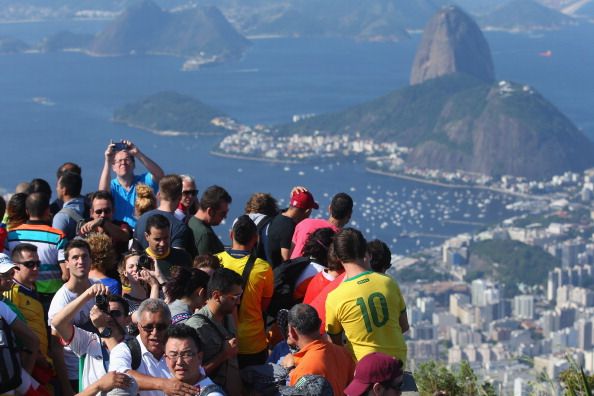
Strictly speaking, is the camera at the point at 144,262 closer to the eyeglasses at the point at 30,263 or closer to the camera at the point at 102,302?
the eyeglasses at the point at 30,263

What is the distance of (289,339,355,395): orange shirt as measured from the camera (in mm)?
5480

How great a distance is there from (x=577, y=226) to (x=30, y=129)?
230 ft

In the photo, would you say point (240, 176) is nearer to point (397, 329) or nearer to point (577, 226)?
point (577, 226)

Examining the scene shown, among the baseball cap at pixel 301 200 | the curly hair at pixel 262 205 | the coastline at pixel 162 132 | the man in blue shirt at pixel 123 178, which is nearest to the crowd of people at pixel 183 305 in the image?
the baseball cap at pixel 301 200

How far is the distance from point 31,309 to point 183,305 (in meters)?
0.83

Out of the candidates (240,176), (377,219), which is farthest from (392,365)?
(240,176)

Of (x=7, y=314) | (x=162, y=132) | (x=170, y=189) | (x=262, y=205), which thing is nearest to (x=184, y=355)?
(x=7, y=314)

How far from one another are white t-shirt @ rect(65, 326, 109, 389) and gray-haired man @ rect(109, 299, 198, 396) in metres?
0.25

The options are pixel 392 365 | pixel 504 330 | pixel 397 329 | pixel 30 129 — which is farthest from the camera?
pixel 30 129

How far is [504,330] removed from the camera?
3479 inches

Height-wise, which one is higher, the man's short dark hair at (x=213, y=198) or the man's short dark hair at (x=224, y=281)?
the man's short dark hair at (x=213, y=198)

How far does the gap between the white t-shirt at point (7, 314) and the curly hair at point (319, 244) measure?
7.48 ft

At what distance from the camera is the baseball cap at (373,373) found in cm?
448

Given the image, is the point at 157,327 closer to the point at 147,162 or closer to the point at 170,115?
the point at 147,162
